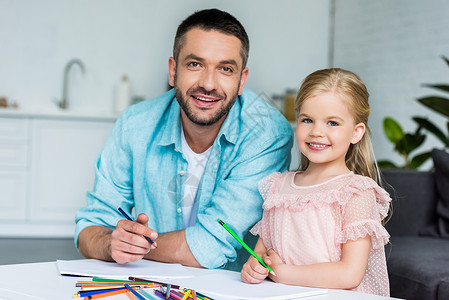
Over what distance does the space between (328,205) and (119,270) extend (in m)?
0.48

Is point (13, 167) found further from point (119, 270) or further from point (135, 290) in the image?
point (135, 290)

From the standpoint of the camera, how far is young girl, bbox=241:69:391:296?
3.47 ft

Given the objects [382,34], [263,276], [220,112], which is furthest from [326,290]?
[382,34]

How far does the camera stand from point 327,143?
120cm

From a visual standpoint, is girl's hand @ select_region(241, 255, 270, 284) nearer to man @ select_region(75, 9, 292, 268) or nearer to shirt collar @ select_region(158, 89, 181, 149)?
man @ select_region(75, 9, 292, 268)

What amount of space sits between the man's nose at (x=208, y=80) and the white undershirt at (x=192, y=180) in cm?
27

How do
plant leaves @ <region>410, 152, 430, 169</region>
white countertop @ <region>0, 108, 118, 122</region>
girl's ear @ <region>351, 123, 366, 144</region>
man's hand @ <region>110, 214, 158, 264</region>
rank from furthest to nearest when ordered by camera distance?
white countertop @ <region>0, 108, 118, 122</region>
plant leaves @ <region>410, 152, 430, 169</region>
girl's ear @ <region>351, 123, 366, 144</region>
man's hand @ <region>110, 214, 158, 264</region>

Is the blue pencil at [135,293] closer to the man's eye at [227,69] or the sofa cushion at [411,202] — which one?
the man's eye at [227,69]

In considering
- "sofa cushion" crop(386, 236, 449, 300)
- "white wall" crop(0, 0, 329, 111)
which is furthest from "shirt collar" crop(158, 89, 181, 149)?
"white wall" crop(0, 0, 329, 111)

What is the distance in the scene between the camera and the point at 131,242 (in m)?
1.14

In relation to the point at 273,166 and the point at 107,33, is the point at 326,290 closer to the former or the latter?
the point at 273,166

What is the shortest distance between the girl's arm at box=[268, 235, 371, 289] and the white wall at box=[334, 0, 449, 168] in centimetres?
321

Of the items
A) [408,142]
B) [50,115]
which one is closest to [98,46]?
[50,115]

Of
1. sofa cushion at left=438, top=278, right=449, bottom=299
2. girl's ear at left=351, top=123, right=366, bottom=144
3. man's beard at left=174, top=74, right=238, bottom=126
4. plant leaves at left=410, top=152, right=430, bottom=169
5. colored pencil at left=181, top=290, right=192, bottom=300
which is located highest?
man's beard at left=174, top=74, right=238, bottom=126
